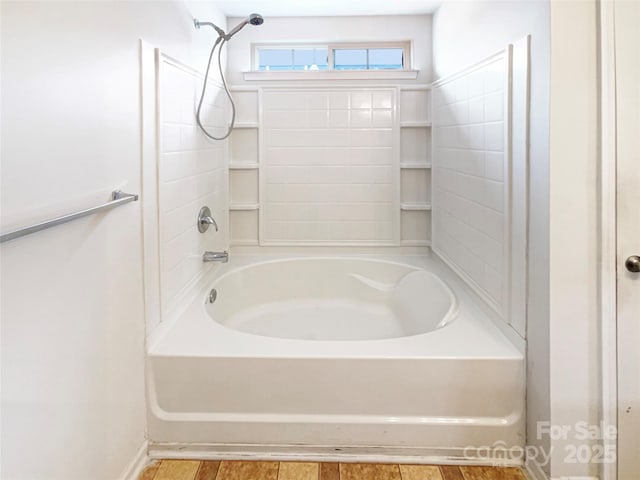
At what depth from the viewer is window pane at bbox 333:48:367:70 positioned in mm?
3598

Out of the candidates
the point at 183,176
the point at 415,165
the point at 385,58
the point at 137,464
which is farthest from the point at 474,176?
the point at 137,464

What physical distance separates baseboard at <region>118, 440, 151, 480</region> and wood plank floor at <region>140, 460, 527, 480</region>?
2 centimetres

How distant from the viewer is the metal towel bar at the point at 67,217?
1.02m

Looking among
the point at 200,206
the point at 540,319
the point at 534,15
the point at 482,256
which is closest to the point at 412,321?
the point at 482,256

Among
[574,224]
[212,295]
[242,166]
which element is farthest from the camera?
[242,166]

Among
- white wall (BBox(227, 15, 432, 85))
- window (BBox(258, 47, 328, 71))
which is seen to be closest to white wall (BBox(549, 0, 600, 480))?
white wall (BBox(227, 15, 432, 85))

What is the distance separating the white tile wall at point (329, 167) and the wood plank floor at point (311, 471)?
188cm

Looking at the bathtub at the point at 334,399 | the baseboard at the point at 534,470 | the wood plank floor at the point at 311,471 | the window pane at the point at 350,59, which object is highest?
the window pane at the point at 350,59

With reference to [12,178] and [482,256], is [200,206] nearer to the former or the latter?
[482,256]

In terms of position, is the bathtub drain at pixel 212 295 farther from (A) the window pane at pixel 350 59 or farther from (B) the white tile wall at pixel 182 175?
(A) the window pane at pixel 350 59

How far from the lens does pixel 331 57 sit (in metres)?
3.58

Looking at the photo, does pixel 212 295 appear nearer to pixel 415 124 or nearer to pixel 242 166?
→ pixel 242 166

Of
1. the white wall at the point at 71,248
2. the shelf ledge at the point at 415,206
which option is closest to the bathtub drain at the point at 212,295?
the white wall at the point at 71,248

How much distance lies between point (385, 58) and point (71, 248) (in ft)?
9.32
